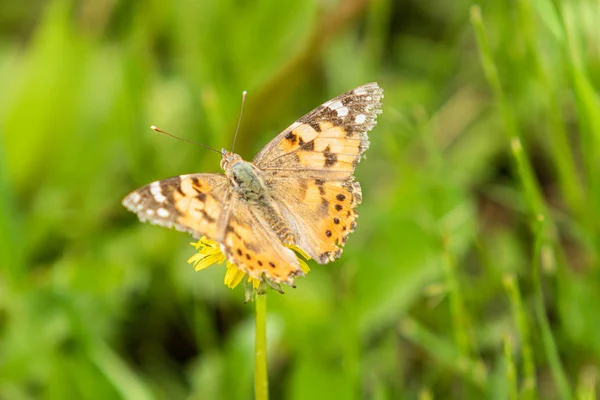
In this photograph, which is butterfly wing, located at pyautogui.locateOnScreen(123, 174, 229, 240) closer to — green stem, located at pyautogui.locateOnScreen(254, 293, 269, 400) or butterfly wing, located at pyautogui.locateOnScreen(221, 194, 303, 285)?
butterfly wing, located at pyautogui.locateOnScreen(221, 194, 303, 285)

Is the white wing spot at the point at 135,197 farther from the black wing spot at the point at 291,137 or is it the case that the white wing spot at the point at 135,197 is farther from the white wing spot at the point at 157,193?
the black wing spot at the point at 291,137

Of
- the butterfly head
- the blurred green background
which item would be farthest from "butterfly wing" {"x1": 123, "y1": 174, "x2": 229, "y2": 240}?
the blurred green background

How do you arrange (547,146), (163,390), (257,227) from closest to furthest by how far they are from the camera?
(257,227) < (163,390) < (547,146)

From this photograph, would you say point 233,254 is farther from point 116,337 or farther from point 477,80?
point 477,80

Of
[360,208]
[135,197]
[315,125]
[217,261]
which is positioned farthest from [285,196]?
[360,208]

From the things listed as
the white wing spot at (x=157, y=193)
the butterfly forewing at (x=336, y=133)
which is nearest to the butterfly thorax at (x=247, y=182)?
the butterfly forewing at (x=336, y=133)

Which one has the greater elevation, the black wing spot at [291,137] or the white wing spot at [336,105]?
the white wing spot at [336,105]

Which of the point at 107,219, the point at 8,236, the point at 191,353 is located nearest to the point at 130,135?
the point at 107,219
